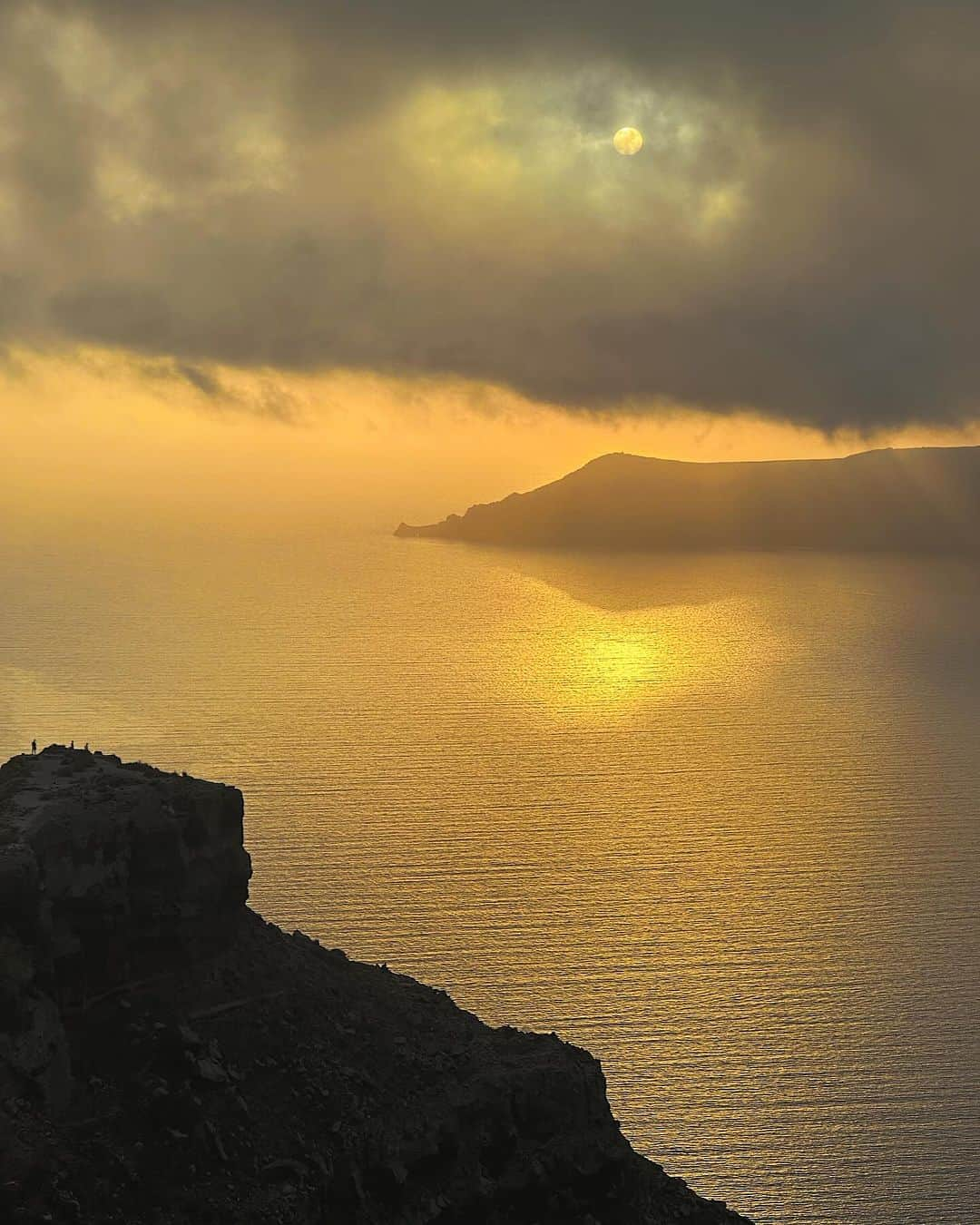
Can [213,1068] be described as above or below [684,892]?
below

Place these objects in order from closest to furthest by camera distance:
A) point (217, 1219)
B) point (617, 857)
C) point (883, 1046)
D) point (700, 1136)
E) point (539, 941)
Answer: point (217, 1219) < point (700, 1136) < point (883, 1046) < point (539, 941) < point (617, 857)

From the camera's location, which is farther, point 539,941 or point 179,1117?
point 539,941

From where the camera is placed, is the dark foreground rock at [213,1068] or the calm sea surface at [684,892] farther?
the calm sea surface at [684,892]

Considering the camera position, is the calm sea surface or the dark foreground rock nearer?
the dark foreground rock

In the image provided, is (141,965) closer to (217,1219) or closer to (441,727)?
(217,1219)

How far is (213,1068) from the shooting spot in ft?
148

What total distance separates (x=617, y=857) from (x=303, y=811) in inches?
1170

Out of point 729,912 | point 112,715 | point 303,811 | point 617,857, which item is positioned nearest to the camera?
point 729,912

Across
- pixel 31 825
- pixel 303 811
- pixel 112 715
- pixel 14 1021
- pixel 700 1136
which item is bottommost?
pixel 700 1136

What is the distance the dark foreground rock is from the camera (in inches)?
1657

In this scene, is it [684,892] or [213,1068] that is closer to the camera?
[213,1068]

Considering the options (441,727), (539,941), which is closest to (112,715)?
(441,727)

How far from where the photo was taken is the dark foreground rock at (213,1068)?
138 ft

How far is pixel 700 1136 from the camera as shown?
74.6 m
